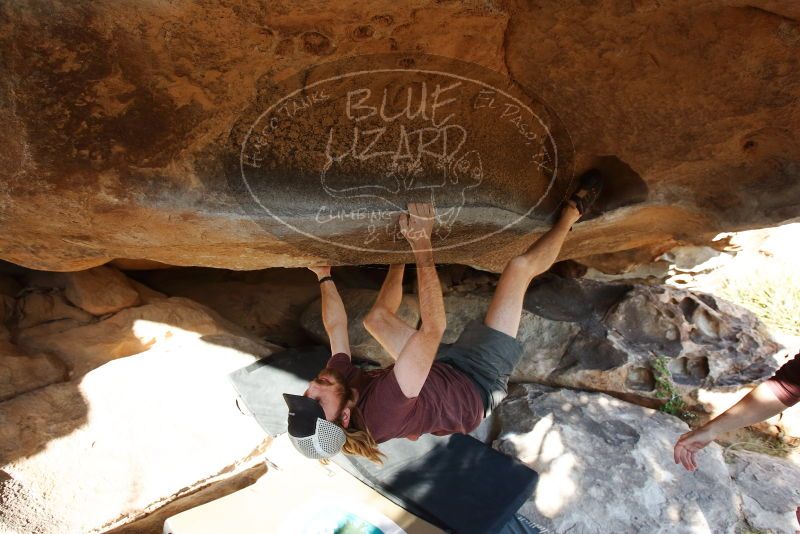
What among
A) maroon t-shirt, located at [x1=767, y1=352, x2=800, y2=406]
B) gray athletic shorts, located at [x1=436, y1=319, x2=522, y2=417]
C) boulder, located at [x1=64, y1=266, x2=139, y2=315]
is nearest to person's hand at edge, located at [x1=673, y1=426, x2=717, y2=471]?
maroon t-shirt, located at [x1=767, y1=352, x2=800, y2=406]

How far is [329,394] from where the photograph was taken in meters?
1.93

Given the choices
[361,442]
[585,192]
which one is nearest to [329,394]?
[361,442]

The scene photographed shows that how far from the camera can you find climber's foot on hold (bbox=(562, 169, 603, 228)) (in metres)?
2.35

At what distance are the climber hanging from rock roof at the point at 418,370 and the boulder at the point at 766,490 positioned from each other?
6.14ft

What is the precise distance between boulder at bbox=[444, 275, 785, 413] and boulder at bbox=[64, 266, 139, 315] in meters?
2.08

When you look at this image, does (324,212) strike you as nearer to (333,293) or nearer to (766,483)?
(333,293)

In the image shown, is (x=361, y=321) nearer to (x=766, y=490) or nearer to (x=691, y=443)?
(x=691, y=443)

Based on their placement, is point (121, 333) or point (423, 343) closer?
point (423, 343)

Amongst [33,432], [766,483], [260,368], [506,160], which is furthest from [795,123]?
[33,432]

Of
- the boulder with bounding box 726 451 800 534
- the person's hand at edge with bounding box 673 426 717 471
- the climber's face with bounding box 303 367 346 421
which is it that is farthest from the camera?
the boulder with bounding box 726 451 800 534

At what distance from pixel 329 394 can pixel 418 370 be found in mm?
368

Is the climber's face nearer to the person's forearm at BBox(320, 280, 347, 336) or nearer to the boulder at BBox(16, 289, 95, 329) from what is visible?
the person's forearm at BBox(320, 280, 347, 336)

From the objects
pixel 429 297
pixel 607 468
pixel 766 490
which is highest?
pixel 429 297

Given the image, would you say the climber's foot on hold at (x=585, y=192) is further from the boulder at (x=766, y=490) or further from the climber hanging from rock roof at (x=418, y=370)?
the boulder at (x=766, y=490)
